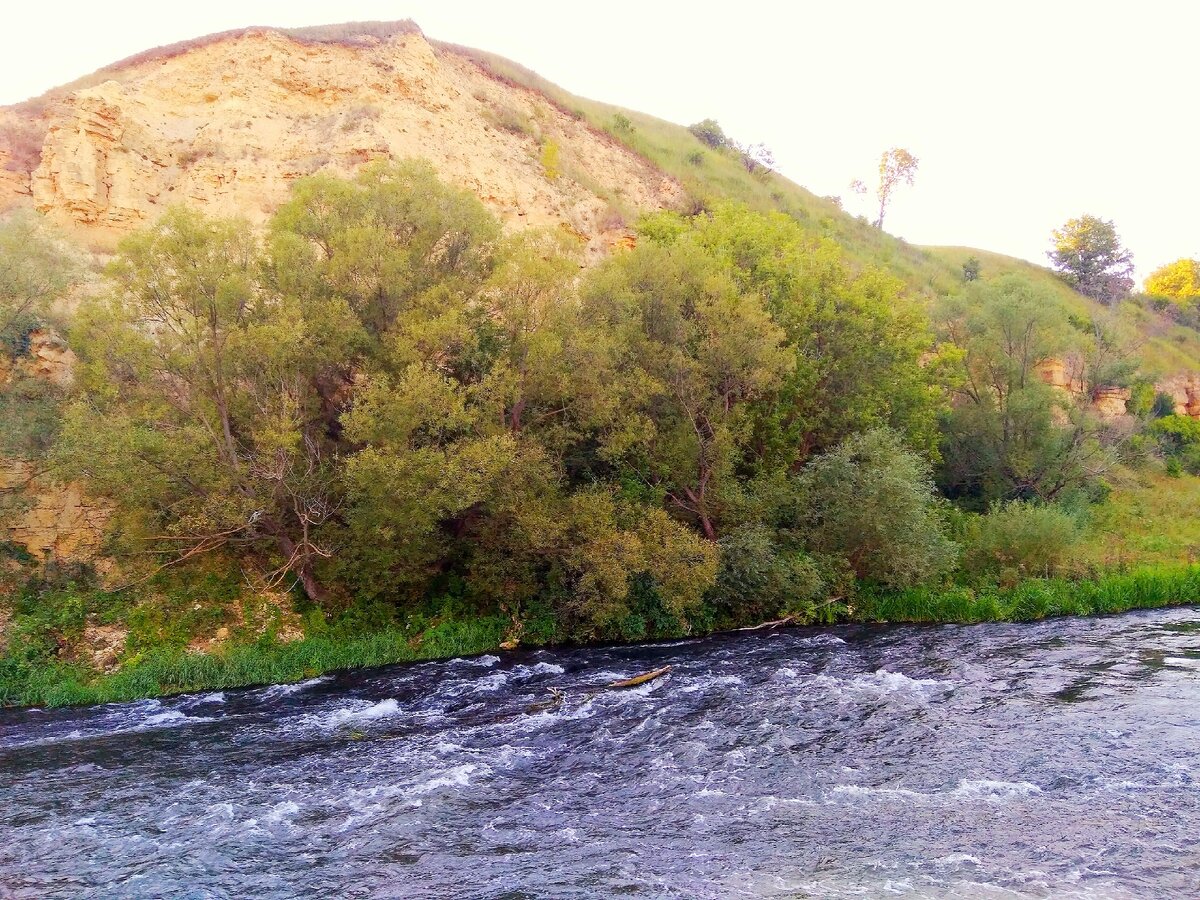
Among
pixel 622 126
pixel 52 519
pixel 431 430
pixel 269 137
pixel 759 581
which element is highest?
pixel 622 126

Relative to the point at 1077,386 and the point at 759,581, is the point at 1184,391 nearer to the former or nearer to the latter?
the point at 1077,386

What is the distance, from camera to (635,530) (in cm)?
2378

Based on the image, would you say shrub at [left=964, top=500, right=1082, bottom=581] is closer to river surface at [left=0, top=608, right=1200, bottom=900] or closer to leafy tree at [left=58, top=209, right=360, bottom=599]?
river surface at [left=0, top=608, right=1200, bottom=900]

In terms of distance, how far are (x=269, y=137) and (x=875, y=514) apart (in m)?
31.7

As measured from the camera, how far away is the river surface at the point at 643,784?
10.3 m

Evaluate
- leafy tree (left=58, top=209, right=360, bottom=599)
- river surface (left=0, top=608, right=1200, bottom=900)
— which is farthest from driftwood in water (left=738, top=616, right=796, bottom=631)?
leafy tree (left=58, top=209, right=360, bottom=599)

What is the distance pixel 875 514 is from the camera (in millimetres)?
25328

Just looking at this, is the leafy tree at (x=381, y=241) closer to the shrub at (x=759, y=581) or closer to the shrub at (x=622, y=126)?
the shrub at (x=759, y=581)

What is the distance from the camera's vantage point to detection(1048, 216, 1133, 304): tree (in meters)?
72.2

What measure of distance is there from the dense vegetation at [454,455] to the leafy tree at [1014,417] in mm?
5428

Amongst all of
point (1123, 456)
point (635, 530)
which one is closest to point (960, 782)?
point (635, 530)

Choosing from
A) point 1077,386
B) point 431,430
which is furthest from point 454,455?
point 1077,386

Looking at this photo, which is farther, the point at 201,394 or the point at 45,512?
the point at 45,512

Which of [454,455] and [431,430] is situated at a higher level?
[431,430]
